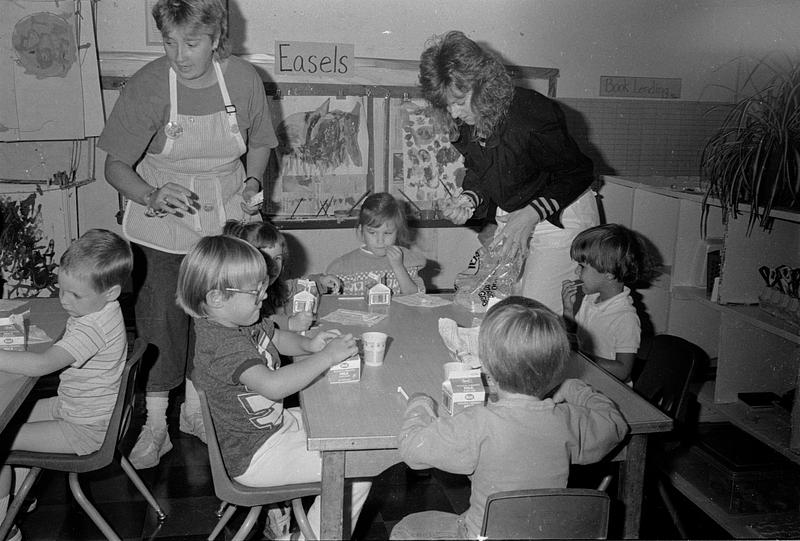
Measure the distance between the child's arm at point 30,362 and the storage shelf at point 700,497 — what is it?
2.06 metres

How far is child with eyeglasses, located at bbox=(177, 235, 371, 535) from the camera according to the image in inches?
82.3

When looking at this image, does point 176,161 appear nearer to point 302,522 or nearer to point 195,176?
point 195,176

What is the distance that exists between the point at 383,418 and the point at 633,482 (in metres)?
0.69

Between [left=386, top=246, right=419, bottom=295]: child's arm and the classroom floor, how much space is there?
78cm

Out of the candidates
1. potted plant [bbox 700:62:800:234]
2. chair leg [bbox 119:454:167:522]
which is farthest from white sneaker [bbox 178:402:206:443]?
potted plant [bbox 700:62:800:234]

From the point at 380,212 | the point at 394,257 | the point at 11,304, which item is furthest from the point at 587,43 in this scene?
the point at 11,304

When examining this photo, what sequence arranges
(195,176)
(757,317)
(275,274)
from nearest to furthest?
1. (275,274)
2. (195,176)
3. (757,317)

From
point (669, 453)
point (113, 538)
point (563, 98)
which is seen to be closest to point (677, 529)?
point (669, 453)

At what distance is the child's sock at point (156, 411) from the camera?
3.32 meters

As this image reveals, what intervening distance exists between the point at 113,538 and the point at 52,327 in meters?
0.75

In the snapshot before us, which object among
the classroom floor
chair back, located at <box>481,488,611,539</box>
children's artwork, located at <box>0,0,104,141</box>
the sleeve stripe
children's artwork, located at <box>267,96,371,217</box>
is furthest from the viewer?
children's artwork, located at <box>267,96,371,217</box>

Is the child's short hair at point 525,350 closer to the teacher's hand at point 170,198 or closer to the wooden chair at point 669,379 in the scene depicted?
the wooden chair at point 669,379

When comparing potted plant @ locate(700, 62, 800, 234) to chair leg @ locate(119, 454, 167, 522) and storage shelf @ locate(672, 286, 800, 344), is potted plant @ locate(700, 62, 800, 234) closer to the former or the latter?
storage shelf @ locate(672, 286, 800, 344)

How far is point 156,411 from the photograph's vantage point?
3.32 metres
